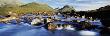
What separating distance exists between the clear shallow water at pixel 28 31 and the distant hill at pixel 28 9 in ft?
1.04

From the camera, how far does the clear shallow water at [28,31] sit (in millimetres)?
5211

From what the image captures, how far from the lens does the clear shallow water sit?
5211 mm

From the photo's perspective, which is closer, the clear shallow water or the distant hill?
the clear shallow water

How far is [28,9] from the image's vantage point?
5398mm

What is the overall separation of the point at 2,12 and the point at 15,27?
43 cm

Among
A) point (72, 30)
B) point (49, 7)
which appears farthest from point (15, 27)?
point (72, 30)

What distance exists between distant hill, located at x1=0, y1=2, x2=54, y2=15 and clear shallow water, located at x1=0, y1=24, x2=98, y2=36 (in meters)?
0.32

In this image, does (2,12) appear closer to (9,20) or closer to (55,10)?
(9,20)

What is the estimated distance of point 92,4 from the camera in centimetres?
546

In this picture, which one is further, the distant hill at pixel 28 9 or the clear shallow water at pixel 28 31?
the distant hill at pixel 28 9

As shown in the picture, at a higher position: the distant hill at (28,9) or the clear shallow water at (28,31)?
the distant hill at (28,9)

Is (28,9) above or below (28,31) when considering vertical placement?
above

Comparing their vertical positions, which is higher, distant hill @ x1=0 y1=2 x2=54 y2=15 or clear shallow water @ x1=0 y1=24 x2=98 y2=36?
distant hill @ x1=0 y1=2 x2=54 y2=15

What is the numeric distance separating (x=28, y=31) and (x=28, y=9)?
46cm
